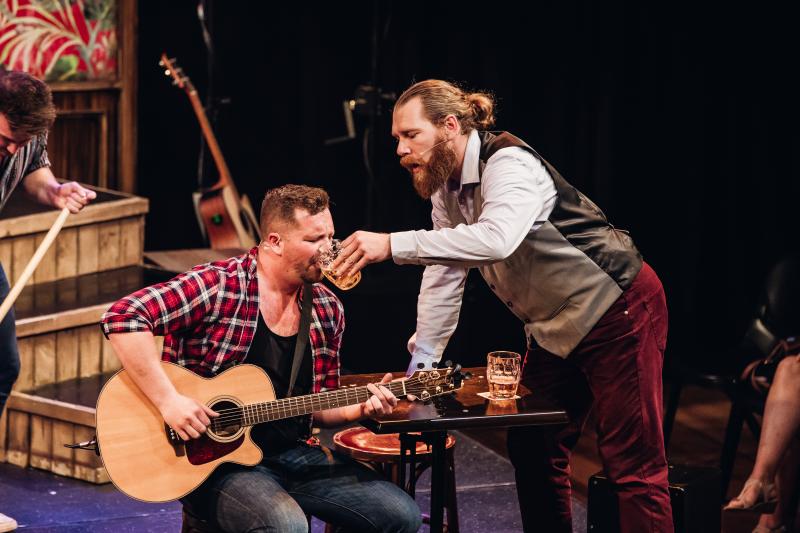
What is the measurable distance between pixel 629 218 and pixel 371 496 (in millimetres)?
3717

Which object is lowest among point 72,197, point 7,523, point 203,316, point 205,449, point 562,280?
point 7,523

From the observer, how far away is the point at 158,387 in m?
3.17

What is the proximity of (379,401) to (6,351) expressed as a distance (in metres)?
Answer: 1.51

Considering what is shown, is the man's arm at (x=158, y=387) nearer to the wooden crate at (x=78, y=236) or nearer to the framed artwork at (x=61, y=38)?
the wooden crate at (x=78, y=236)

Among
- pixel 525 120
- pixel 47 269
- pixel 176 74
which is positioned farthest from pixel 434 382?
pixel 525 120

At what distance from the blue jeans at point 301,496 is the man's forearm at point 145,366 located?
0.25m

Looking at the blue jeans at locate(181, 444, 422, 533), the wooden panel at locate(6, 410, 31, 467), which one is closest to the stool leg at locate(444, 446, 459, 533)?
the blue jeans at locate(181, 444, 422, 533)

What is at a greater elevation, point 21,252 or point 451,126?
point 451,126

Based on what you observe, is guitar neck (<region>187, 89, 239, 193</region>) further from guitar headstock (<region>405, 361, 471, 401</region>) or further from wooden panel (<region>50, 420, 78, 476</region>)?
guitar headstock (<region>405, 361, 471, 401</region>)

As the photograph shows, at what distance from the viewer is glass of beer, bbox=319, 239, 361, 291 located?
10.7ft

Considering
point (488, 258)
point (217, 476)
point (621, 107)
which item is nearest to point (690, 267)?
point (621, 107)

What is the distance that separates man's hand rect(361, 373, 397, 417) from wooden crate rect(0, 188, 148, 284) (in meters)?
2.42

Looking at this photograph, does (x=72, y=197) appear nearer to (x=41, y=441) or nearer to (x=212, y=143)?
(x=41, y=441)

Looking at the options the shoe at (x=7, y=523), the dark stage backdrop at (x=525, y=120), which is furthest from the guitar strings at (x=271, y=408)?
the dark stage backdrop at (x=525, y=120)
